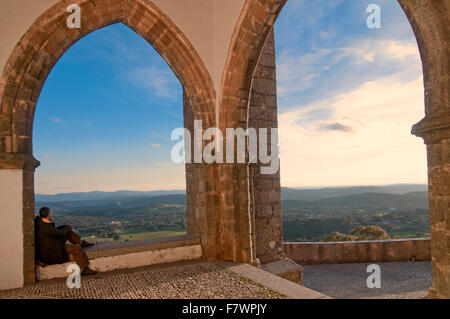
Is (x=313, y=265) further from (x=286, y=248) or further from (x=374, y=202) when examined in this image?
(x=374, y=202)

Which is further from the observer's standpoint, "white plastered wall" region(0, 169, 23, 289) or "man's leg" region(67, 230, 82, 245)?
"man's leg" region(67, 230, 82, 245)

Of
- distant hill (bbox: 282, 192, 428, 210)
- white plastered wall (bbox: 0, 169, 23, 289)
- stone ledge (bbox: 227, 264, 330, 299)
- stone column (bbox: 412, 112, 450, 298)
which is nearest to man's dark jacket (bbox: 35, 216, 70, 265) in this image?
white plastered wall (bbox: 0, 169, 23, 289)

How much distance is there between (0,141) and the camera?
10.6ft

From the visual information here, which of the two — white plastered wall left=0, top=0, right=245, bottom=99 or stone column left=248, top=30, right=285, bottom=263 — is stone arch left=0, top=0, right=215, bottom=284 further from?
stone column left=248, top=30, right=285, bottom=263

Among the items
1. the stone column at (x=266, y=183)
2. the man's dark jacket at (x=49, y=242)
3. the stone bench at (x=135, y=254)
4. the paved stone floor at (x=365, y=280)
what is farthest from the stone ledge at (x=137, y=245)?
the paved stone floor at (x=365, y=280)

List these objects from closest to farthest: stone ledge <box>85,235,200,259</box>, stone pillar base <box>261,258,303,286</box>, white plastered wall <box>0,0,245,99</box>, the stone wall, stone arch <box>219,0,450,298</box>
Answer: stone arch <box>219,0,450,298</box> < stone ledge <box>85,235,200,259</box> < white plastered wall <box>0,0,245,99</box> < stone pillar base <box>261,258,303,286</box> < the stone wall

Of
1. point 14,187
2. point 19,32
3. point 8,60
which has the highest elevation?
point 19,32

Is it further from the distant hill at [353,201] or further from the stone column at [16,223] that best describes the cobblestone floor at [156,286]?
the distant hill at [353,201]

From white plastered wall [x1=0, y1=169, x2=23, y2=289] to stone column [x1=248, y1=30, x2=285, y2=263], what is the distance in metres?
2.87

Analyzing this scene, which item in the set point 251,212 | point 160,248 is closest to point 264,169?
point 251,212

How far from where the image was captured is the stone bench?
139 inches

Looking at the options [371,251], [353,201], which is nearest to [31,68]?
[371,251]
